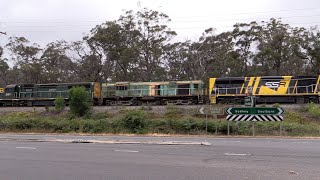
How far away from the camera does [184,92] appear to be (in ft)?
149

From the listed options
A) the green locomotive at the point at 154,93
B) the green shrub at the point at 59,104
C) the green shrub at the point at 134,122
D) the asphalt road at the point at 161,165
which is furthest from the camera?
the green shrub at the point at 59,104

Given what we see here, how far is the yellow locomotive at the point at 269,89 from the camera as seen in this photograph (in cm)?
4069

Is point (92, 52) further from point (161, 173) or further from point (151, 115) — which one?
point (161, 173)

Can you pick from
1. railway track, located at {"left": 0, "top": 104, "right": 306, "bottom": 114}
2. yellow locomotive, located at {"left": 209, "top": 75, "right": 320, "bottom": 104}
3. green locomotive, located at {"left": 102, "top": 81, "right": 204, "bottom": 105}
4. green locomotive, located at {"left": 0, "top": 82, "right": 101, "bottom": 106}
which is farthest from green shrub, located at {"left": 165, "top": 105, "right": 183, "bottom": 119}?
green locomotive, located at {"left": 0, "top": 82, "right": 101, "bottom": 106}

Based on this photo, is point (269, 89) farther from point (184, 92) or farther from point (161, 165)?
point (161, 165)

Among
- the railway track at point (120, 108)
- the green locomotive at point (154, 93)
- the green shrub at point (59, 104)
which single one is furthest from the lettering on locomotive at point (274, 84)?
the green shrub at point (59, 104)

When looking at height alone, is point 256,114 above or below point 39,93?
below

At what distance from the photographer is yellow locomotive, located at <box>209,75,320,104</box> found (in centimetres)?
4069

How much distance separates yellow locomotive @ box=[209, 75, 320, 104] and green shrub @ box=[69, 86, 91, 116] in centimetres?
1309

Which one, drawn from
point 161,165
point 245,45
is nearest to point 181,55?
point 245,45

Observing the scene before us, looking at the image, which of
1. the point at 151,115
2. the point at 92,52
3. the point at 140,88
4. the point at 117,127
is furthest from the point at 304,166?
the point at 92,52

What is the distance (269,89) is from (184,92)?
918 cm

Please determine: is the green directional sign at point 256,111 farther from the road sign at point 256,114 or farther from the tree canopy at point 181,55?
the tree canopy at point 181,55

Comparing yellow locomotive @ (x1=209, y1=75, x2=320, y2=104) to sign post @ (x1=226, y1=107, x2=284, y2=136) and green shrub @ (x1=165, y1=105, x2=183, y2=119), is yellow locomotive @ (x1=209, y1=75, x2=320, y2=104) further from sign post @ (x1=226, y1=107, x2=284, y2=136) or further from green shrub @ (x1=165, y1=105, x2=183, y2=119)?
sign post @ (x1=226, y1=107, x2=284, y2=136)
